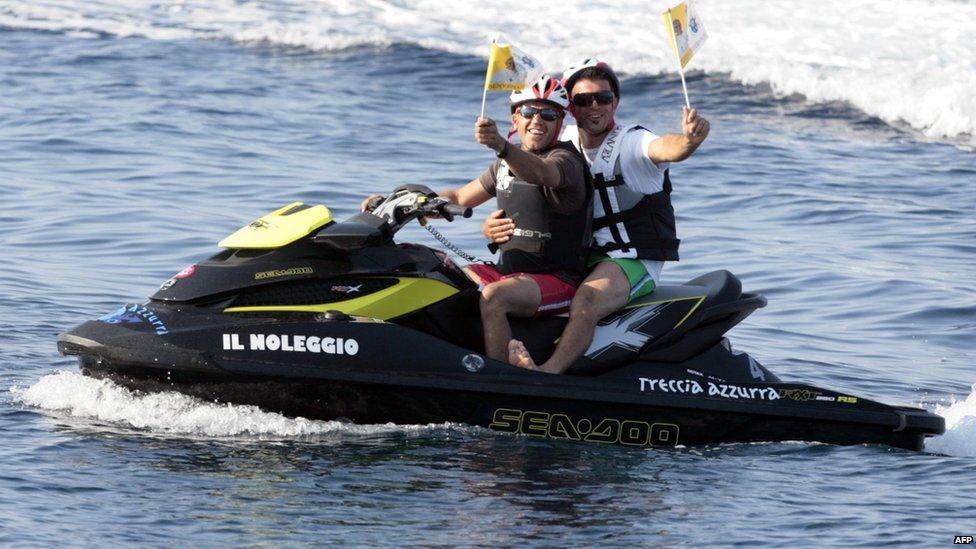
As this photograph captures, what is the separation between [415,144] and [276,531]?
10.7 metres

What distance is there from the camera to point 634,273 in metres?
7.17

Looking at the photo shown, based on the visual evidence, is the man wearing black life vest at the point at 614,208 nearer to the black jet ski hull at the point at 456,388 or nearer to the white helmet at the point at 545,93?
the black jet ski hull at the point at 456,388

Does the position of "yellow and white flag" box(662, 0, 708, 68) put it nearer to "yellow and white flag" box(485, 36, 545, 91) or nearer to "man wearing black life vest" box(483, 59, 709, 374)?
"man wearing black life vest" box(483, 59, 709, 374)

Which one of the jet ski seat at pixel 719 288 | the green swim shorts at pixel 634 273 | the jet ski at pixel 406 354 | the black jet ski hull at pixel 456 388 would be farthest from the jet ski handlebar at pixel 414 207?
the jet ski seat at pixel 719 288

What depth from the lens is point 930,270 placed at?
11.9m

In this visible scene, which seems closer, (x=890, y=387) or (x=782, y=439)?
(x=782, y=439)

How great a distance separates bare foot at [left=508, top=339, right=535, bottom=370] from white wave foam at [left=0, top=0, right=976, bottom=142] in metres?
13.1

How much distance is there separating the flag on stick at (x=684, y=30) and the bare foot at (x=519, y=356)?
1.44 metres

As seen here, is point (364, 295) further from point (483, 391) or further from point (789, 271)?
point (789, 271)

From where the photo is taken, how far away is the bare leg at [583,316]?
6.93m

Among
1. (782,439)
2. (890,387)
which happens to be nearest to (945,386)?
(890,387)

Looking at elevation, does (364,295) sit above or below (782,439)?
above

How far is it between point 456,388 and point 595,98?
159cm

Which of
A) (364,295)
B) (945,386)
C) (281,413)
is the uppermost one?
(364,295)
